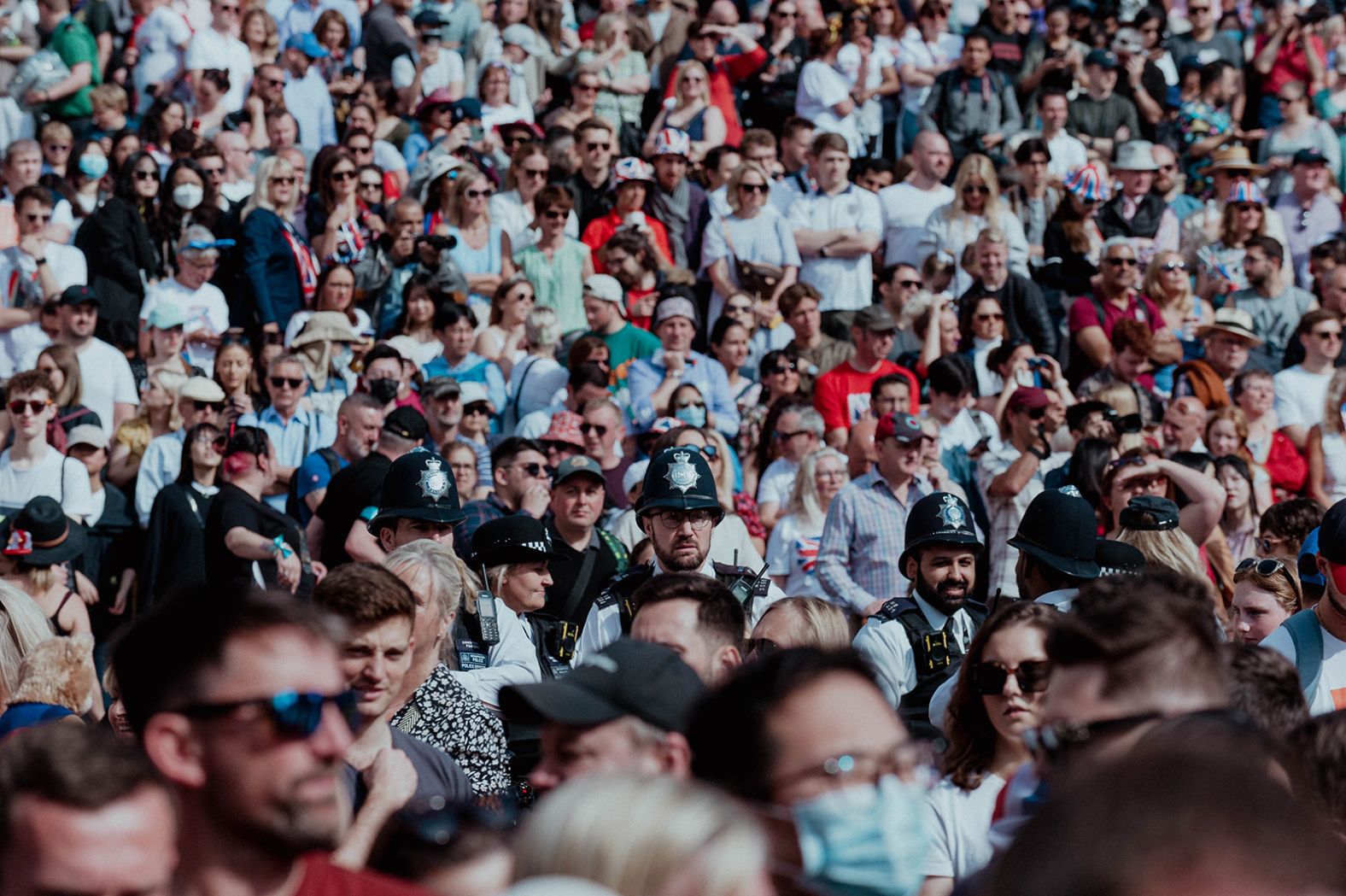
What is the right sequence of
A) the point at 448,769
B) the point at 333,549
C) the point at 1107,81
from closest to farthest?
the point at 448,769 < the point at 333,549 < the point at 1107,81

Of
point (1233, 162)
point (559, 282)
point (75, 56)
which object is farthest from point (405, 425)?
point (1233, 162)

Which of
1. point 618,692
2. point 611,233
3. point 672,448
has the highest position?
point 618,692

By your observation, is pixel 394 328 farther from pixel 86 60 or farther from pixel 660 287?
pixel 86 60

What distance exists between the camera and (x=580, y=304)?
11.9 m

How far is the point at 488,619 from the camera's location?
6074 mm

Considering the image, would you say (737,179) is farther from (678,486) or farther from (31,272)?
(678,486)

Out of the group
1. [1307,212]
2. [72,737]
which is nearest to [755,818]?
[72,737]

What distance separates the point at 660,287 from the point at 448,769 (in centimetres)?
801

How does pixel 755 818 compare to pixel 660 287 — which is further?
pixel 660 287

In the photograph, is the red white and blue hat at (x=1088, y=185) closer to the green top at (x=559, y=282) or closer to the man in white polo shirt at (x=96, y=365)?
the green top at (x=559, y=282)

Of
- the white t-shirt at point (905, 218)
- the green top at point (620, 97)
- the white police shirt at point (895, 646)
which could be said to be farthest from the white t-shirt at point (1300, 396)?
the green top at point (620, 97)

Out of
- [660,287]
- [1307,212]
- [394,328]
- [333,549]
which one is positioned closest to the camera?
[333,549]

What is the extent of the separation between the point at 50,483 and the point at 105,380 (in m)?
Result: 1.29

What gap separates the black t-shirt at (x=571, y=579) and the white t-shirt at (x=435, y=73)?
798 centimetres
